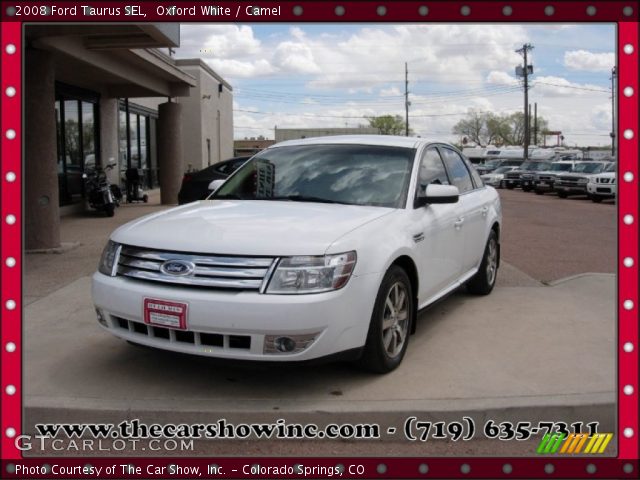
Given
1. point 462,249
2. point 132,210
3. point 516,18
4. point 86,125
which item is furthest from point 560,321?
point 86,125

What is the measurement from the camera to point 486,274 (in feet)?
21.8

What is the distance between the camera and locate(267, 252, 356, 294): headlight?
3.63 meters

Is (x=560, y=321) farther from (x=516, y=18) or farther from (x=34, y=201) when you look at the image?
(x=34, y=201)

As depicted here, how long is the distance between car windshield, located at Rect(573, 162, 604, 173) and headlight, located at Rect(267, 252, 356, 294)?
83.3ft

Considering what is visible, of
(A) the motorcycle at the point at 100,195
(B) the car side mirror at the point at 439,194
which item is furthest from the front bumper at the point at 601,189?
(B) the car side mirror at the point at 439,194

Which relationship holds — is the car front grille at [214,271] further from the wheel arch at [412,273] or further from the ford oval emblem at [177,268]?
the wheel arch at [412,273]

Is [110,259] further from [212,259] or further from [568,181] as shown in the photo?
[568,181]

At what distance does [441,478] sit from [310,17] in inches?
72.0

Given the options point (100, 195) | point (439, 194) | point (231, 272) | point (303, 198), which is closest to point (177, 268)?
point (231, 272)

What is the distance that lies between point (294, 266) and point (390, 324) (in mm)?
978

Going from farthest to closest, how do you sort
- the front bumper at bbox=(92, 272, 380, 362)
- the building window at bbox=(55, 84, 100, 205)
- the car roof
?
the building window at bbox=(55, 84, 100, 205)
the car roof
the front bumper at bbox=(92, 272, 380, 362)

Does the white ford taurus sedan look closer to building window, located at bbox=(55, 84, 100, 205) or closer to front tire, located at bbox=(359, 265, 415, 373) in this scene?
front tire, located at bbox=(359, 265, 415, 373)

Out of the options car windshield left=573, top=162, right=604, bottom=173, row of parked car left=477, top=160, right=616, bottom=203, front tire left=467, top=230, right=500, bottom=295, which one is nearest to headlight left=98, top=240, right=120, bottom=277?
front tire left=467, top=230, right=500, bottom=295

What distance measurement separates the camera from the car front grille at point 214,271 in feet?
11.9
